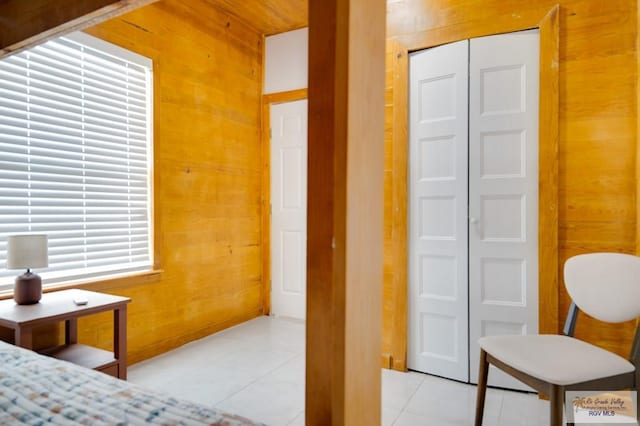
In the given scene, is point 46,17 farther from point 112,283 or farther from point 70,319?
point 112,283

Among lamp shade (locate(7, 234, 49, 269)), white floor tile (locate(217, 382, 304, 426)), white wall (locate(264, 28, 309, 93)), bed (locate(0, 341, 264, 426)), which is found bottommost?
white floor tile (locate(217, 382, 304, 426))

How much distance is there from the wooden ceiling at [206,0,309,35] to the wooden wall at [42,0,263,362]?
10 cm

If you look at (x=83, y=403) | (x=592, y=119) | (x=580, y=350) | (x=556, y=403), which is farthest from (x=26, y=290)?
(x=592, y=119)

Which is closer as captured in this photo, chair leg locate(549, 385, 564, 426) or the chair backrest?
chair leg locate(549, 385, 564, 426)

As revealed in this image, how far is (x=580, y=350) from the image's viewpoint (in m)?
1.64

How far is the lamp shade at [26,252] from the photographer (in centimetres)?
194

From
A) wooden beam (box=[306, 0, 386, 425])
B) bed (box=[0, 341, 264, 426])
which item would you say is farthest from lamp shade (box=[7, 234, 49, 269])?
wooden beam (box=[306, 0, 386, 425])

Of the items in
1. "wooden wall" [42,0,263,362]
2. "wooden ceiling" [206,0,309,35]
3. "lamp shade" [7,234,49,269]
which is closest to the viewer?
"lamp shade" [7,234,49,269]

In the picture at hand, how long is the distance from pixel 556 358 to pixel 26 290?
2.54m

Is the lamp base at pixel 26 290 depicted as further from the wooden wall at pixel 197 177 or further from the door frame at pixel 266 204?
the door frame at pixel 266 204

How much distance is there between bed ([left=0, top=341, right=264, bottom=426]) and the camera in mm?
951

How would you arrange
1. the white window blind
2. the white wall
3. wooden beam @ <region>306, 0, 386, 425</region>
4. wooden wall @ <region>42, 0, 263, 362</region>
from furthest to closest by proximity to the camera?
the white wall < wooden wall @ <region>42, 0, 263, 362</region> < the white window blind < wooden beam @ <region>306, 0, 386, 425</region>

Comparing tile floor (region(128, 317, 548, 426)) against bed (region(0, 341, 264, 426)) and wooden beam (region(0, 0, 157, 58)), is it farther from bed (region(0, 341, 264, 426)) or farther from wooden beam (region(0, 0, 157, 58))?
wooden beam (region(0, 0, 157, 58))

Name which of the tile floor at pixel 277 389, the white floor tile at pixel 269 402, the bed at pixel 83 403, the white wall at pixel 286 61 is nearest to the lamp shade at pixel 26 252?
the bed at pixel 83 403
